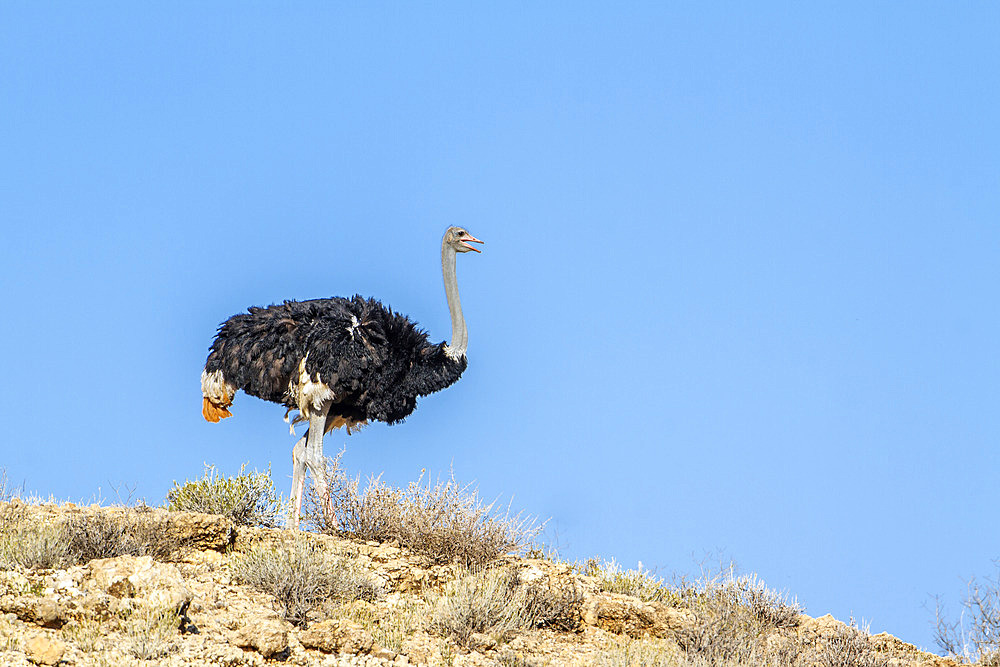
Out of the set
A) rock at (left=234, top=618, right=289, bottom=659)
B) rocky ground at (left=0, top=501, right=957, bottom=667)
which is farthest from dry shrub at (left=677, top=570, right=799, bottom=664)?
rock at (left=234, top=618, right=289, bottom=659)

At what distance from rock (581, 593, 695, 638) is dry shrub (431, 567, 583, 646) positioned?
14cm

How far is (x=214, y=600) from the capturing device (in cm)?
1096

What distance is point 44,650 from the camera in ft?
30.6

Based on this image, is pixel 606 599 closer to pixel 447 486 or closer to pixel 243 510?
pixel 447 486

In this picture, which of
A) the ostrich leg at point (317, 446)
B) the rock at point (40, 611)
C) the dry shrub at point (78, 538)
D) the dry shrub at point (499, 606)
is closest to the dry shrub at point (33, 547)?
the dry shrub at point (78, 538)

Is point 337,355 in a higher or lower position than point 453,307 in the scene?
lower

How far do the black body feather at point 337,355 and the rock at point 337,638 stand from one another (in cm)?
366

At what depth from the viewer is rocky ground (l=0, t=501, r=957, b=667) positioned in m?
9.87

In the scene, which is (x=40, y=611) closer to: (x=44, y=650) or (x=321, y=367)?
(x=44, y=650)

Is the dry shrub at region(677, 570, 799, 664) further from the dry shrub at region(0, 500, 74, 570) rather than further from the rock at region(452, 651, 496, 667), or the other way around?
the dry shrub at region(0, 500, 74, 570)

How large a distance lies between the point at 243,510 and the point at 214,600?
2366 millimetres

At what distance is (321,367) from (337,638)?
3.88 m

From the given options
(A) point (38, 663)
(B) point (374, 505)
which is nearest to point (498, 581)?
(B) point (374, 505)

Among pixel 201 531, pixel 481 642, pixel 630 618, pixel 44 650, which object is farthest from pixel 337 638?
pixel 630 618
